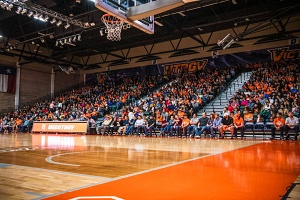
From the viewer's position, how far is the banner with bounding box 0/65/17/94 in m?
21.4

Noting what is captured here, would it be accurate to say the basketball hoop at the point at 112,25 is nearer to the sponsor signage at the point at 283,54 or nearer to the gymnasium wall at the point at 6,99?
the sponsor signage at the point at 283,54

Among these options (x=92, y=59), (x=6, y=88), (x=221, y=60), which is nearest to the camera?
(x=221, y=60)

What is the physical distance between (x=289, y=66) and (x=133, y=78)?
39.6 ft

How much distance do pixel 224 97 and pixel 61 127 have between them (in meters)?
10.1

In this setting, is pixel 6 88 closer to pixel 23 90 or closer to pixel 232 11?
pixel 23 90

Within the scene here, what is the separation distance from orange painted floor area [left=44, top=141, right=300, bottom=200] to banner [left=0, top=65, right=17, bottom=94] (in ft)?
71.0

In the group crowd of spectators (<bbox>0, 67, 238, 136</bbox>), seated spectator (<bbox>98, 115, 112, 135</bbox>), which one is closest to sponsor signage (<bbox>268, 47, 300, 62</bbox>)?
crowd of spectators (<bbox>0, 67, 238, 136</bbox>)

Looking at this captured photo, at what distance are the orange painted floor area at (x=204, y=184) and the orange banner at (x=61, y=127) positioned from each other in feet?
39.8

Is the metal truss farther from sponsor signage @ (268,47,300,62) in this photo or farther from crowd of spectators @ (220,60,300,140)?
sponsor signage @ (268,47,300,62)

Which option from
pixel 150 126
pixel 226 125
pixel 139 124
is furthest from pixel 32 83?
pixel 226 125

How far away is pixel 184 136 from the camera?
12.7 metres

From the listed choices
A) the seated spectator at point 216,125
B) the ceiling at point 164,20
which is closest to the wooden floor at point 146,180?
the seated spectator at point 216,125

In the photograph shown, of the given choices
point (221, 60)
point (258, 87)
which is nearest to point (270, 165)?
point (258, 87)

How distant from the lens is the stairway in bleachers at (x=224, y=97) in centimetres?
1431
